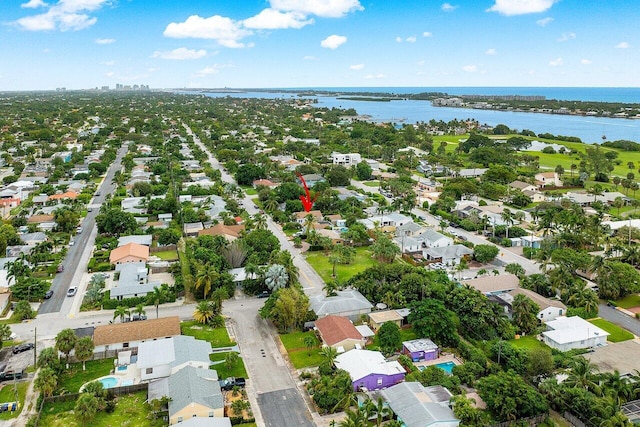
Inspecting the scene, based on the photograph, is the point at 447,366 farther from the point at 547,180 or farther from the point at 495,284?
the point at 547,180

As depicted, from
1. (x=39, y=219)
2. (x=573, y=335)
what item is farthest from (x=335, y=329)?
(x=39, y=219)

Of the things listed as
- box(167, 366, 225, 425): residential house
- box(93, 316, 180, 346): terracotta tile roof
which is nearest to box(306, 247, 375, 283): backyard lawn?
box(93, 316, 180, 346): terracotta tile roof

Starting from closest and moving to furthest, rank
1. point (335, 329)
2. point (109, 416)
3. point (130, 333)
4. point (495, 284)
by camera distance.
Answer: point (109, 416)
point (130, 333)
point (335, 329)
point (495, 284)

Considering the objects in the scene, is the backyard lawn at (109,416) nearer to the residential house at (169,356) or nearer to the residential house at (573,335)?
the residential house at (169,356)

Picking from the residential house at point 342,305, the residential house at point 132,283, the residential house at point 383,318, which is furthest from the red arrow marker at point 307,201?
the residential house at point 383,318

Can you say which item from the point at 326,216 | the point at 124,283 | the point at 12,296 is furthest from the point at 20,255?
the point at 326,216

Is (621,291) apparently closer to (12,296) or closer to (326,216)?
(326,216)
